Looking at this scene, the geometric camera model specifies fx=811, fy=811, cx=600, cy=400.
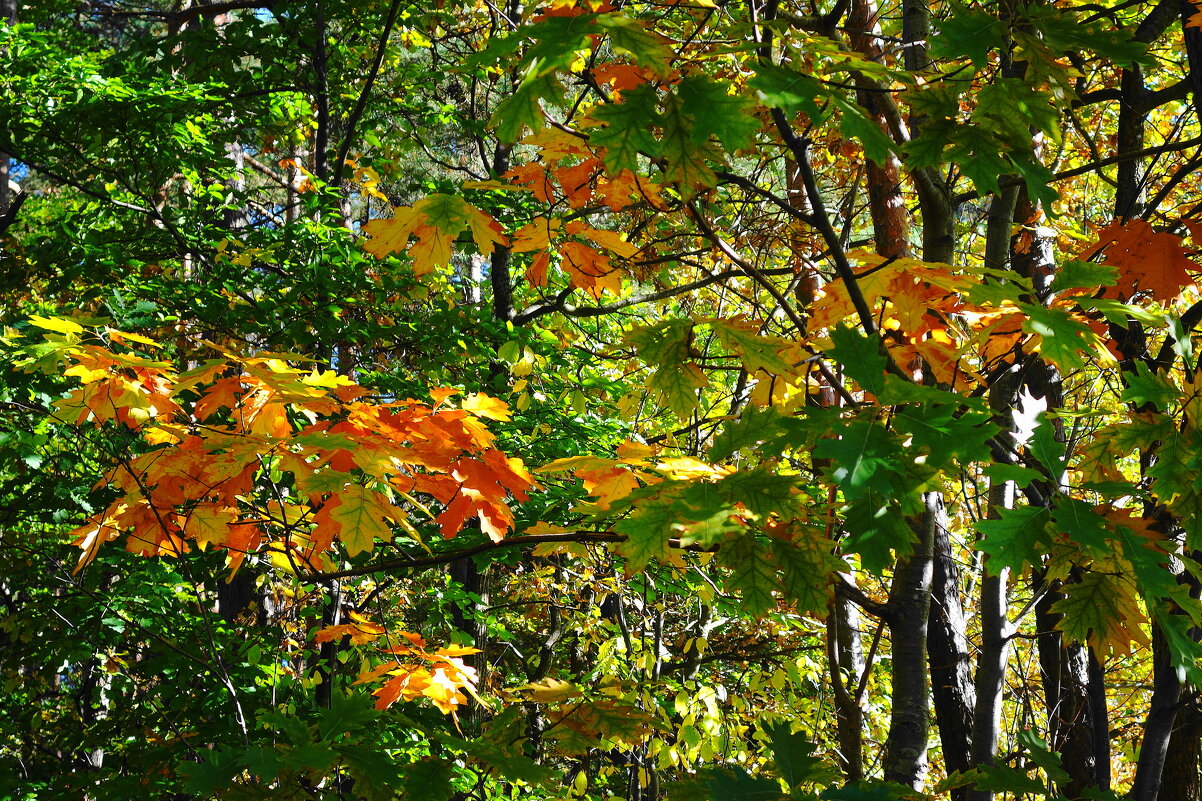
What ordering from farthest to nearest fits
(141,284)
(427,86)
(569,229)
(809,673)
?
(427,86)
(809,673)
(141,284)
(569,229)

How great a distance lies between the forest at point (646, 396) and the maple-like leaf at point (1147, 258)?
11 millimetres

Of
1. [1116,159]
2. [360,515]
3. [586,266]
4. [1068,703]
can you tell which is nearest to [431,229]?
[586,266]

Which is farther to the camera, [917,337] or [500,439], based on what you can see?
[500,439]

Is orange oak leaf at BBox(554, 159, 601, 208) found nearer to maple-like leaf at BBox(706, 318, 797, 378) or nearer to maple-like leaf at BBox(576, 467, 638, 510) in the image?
maple-like leaf at BBox(706, 318, 797, 378)

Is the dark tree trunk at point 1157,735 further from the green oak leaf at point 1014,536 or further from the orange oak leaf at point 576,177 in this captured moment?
the orange oak leaf at point 576,177

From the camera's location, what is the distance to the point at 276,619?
5.97 metres

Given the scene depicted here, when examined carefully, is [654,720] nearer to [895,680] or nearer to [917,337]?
[895,680]

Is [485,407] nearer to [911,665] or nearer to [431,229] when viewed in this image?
[431,229]

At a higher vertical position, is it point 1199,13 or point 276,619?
point 1199,13

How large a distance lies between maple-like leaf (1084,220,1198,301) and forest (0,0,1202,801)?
0.01 m

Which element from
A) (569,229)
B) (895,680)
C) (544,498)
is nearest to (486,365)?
(544,498)

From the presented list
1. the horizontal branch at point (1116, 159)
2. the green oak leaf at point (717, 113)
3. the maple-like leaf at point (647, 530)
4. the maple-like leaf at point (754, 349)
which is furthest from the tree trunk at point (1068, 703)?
the green oak leaf at point (717, 113)

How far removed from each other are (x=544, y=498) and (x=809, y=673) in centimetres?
244

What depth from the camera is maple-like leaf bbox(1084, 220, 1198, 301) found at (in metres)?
2.03
